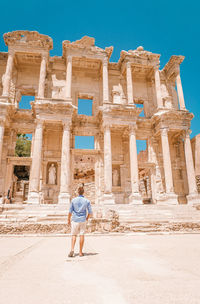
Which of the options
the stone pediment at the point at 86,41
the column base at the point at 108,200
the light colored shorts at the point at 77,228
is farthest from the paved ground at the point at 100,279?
the stone pediment at the point at 86,41

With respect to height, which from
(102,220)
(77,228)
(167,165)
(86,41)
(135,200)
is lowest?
(102,220)

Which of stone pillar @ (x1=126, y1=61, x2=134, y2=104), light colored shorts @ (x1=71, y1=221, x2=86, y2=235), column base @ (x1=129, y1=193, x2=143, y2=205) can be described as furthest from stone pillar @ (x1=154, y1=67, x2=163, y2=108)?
light colored shorts @ (x1=71, y1=221, x2=86, y2=235)

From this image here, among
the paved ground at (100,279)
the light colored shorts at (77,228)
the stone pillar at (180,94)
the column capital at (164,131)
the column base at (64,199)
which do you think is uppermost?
the stone pillar at (180,94)

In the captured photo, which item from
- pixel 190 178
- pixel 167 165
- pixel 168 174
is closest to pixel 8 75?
pixel 167 165

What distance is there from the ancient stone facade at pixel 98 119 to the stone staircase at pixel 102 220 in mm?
2830

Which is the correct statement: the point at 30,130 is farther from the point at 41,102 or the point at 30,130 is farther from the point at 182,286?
the point at 182,286

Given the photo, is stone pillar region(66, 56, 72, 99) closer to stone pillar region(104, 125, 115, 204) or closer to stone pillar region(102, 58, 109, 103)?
stone pillar region(102, 58, 109, 103)

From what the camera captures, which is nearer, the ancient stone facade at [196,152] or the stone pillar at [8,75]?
the stone pillar at [8,75]

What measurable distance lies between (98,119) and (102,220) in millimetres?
10581

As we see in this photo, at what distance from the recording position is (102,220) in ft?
30.5

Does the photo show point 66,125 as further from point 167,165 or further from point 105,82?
point 167,165

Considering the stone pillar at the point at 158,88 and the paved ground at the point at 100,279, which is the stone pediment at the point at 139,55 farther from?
the paved ground at the point at 100,279

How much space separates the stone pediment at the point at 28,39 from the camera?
17.6 m

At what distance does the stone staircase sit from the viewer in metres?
8.84
